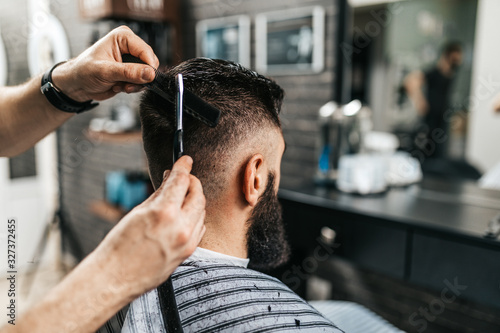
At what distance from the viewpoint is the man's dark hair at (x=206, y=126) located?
1012mm

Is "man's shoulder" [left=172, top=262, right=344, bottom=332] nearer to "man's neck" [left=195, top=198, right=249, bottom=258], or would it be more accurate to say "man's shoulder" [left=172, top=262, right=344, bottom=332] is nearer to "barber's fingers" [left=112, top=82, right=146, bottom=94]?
"man's neck" [left=195, top=198, right=249, bottom=258]

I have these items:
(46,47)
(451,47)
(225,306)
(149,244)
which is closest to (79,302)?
(149,244)

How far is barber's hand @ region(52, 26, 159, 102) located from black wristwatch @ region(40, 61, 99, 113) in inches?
2.2

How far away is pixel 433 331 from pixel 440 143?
107cm

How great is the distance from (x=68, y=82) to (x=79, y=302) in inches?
28.4

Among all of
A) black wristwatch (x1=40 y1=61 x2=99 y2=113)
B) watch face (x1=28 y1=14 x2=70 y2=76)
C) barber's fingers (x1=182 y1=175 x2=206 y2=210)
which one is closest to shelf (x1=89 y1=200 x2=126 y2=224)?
watch face (x1=28 y1=14 x2=70 y2=76)

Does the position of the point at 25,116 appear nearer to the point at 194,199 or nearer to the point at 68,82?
the point at 68,82

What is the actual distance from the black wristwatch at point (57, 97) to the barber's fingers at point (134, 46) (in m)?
0.27

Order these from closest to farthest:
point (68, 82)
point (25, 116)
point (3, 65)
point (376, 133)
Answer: point (68, 82), point (25, 116), point (376, 133), point (3, 65)

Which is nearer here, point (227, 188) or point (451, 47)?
point (227, 188)

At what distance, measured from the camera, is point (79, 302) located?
0.61 meters

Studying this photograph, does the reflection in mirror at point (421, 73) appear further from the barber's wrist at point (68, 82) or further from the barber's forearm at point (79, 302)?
the barber's forearm at point (79, 302)

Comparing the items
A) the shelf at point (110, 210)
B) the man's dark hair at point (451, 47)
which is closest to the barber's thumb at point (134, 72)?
the man's dark hair at point (451, 47)

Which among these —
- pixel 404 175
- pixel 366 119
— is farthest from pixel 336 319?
pixel 366 119
